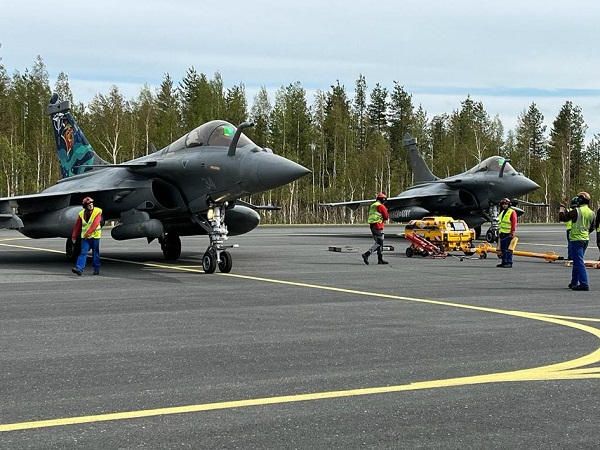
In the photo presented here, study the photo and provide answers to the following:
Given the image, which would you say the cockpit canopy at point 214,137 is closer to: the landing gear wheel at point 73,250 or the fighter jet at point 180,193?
the fighter jet at point 180,193

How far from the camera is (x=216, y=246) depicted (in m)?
16.8

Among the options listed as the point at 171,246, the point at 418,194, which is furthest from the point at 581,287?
the point at 418,194

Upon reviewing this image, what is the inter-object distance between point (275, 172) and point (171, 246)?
5.57 metres

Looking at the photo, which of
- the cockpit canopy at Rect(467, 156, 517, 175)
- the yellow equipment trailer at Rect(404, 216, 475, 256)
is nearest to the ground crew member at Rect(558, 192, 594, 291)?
the yellow equipment trailer at Rect(404, 216, 475, 256)

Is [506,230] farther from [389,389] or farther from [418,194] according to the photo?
[418,194]

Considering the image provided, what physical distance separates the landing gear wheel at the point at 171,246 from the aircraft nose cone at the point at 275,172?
495 centimetres

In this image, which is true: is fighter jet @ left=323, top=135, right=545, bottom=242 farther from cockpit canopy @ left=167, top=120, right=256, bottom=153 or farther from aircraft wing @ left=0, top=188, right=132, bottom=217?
aircraft wing @ left=0, top=188, right=132, bottom=217

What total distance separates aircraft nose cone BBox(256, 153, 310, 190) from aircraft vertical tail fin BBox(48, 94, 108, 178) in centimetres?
858

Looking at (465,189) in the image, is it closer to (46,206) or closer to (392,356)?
(46,206)

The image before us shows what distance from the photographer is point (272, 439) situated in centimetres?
462

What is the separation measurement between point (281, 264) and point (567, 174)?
85856 mm

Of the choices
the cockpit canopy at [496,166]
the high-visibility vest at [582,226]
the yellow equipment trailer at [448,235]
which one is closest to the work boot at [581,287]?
the high-visibility vest at [582,226]

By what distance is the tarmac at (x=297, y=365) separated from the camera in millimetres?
4793

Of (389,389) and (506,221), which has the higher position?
(506,221)
